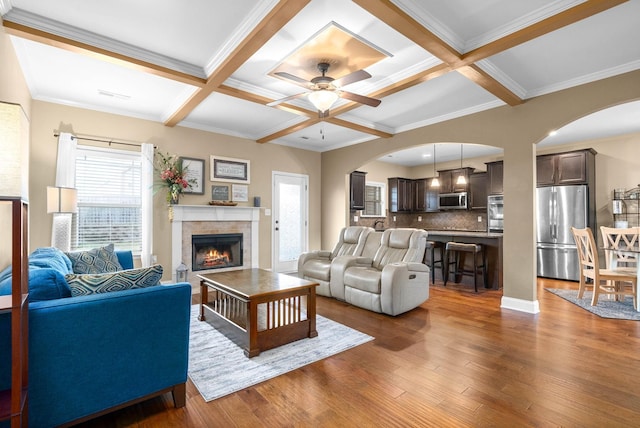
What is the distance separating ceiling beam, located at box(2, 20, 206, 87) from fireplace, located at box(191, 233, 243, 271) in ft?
9.10

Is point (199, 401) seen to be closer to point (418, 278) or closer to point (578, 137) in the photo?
point (418, 278)

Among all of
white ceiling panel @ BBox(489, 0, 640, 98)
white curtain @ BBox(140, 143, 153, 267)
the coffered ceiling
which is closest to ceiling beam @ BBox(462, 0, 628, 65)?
the coffered ceiling

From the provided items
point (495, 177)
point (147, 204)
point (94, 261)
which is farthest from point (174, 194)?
point (495, 177)

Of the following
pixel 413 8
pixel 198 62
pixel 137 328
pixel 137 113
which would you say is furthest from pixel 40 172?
pixel 413 8

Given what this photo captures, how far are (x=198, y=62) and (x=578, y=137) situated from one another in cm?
679

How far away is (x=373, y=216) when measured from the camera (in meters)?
8.45

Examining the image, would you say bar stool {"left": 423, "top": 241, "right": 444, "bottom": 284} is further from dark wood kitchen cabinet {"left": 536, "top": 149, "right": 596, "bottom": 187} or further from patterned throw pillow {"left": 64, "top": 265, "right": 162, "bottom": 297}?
patterned throw pillow {"left": 64, "top": 265, "right": 162, "bottom": 297}

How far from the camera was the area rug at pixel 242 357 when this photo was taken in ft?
7.59

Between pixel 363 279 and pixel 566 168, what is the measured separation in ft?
16.2

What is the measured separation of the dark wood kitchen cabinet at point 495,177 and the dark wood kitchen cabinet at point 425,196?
1.60 metres

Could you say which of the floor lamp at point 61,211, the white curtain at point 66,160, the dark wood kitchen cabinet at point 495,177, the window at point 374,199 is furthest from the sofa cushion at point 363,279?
the dark wood kitchen cabinet at point 495,177

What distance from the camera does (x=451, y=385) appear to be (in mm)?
2285

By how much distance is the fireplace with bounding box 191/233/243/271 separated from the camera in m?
5.37

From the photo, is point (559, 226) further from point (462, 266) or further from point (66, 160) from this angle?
point (66, 160)
